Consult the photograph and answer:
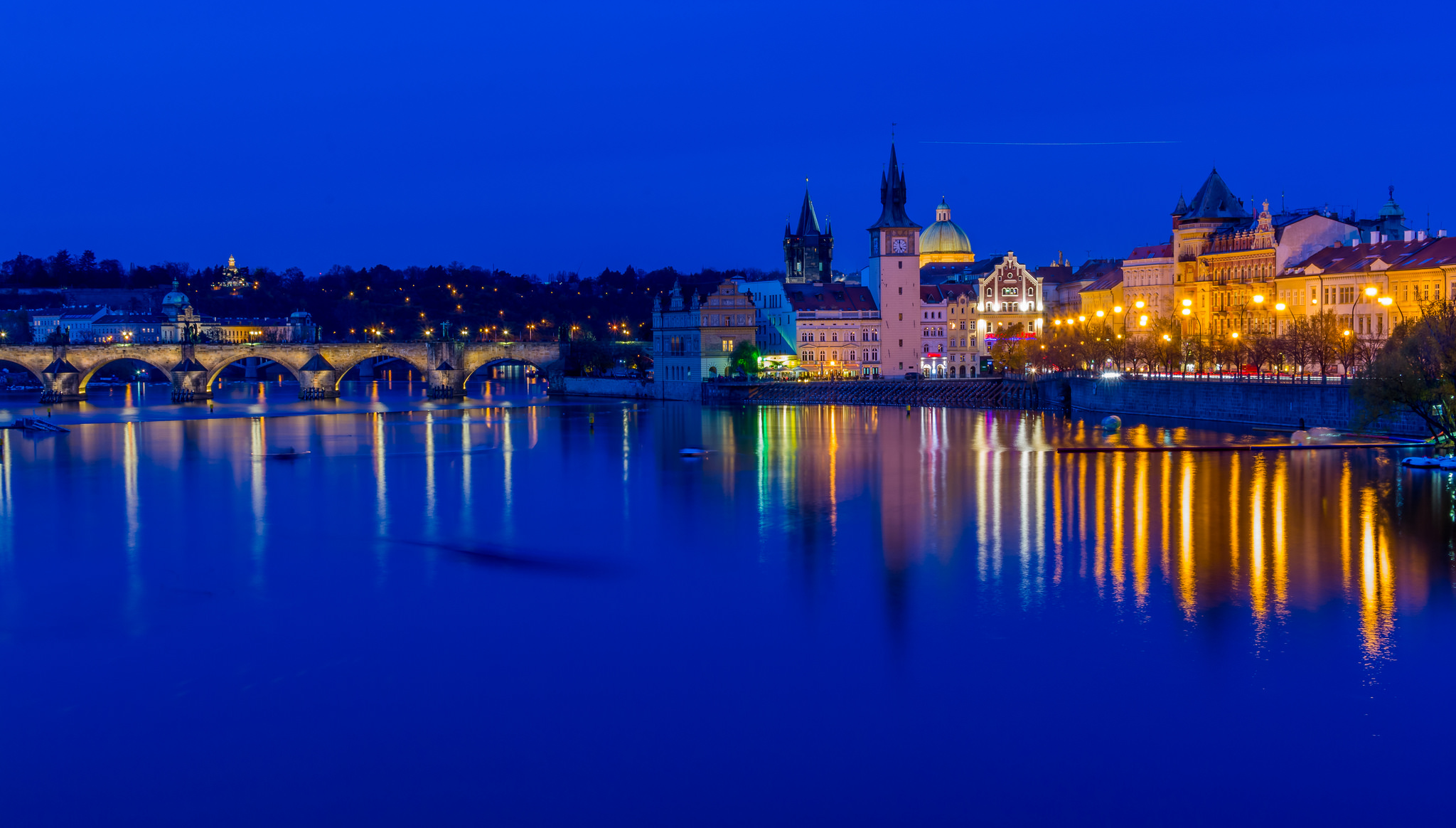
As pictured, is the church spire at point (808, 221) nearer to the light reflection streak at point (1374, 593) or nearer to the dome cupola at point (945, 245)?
the dome cupola at point (945, 245)

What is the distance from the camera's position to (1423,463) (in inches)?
1645

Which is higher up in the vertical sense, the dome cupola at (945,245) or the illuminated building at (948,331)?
the dome cupola at (945,245)

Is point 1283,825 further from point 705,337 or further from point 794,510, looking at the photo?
point 705,337

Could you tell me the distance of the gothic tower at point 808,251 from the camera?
440 feet

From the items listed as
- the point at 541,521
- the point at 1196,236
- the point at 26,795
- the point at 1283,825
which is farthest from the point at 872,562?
the point at 1196,236

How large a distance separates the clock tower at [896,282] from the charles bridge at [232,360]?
3172cm

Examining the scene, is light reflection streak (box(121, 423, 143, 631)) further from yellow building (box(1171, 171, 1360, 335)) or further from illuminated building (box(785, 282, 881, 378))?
yellow building (box(1171, 171, 1360, 335))

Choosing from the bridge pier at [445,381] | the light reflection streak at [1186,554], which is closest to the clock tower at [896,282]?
the bridge pier at [445,381]

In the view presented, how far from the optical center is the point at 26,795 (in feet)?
52.7

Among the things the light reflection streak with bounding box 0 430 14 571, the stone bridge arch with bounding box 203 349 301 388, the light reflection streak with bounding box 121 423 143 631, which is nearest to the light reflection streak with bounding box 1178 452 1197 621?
the light reflection streak with bounding box 121 423 143 631

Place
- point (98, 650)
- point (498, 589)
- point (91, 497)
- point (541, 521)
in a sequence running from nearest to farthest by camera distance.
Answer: point (98, 650), point (498, 589), point (541, 521), point (91, 497)

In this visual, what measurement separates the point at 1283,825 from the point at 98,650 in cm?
1841

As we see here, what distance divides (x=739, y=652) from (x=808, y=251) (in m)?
115

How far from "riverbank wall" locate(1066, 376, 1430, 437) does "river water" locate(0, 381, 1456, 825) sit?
34.9ft
